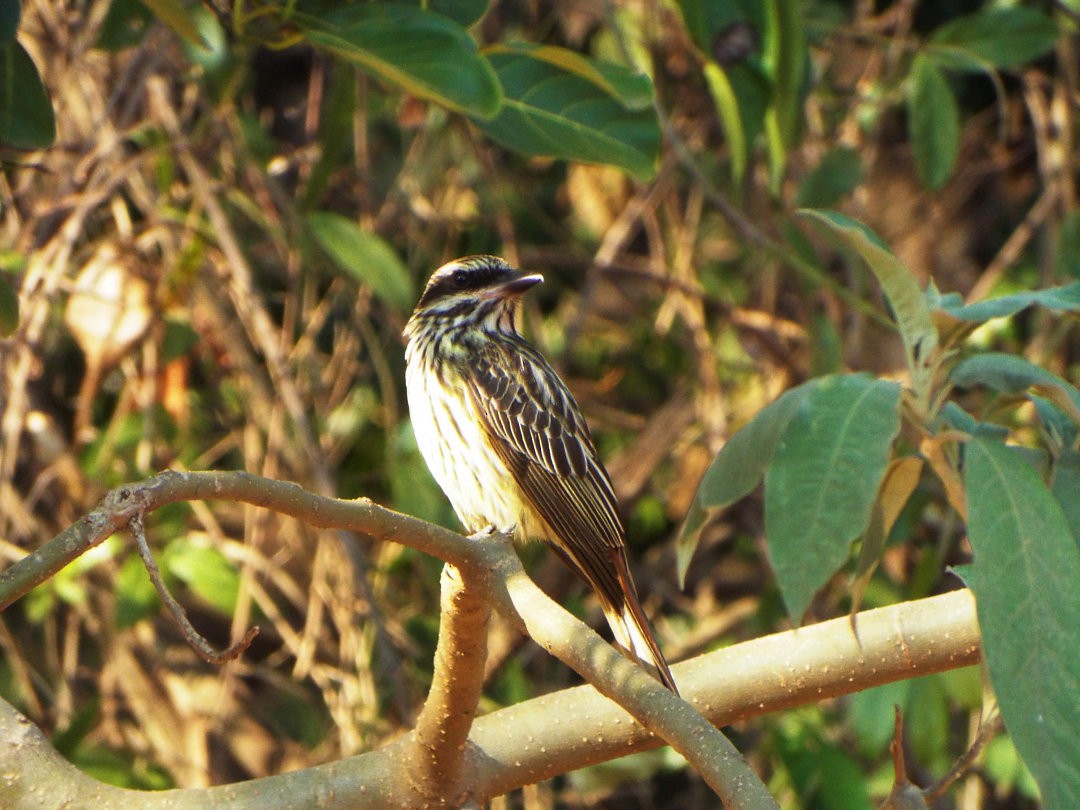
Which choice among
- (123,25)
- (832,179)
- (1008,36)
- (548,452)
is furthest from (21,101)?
(1008,36)

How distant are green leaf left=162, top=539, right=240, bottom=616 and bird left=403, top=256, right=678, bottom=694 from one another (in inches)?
32.6

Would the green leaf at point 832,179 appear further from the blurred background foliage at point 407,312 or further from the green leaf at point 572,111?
the green leaf at point 572,111

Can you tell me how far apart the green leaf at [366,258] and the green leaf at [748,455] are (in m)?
2.04

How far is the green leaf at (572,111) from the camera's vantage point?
2.99m

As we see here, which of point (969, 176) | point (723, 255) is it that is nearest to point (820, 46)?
point (969, 176)

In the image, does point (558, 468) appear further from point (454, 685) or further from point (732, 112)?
point (454, 685)

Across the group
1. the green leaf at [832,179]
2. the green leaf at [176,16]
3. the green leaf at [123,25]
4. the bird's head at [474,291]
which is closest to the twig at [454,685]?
the green leaf at [176,16]

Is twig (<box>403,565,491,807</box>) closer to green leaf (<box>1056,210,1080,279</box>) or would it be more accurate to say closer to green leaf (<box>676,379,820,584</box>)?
green leaf (<box>676,379,820,584</box>)

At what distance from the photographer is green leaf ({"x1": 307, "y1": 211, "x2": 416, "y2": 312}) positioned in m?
4.33

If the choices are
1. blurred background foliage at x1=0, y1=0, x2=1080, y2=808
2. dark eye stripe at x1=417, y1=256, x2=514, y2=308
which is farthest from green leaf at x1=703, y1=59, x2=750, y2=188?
dark eye stripe at x1=417, y1=256, x2=514, y2=308

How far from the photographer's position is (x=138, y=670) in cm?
513

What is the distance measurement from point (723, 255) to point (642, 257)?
1.53ft

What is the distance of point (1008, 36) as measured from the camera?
4.59m

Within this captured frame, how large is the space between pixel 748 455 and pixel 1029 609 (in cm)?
51
